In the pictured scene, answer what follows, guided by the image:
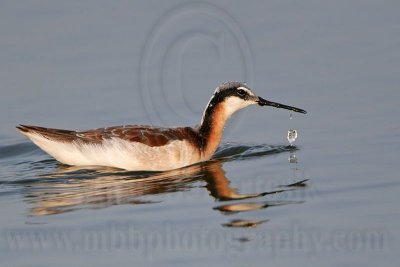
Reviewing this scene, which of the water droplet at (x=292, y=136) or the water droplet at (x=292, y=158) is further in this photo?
the water droplet at (x=292, y=136)

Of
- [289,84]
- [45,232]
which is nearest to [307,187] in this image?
[45,232]

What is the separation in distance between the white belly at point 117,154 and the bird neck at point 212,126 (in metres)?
0.68

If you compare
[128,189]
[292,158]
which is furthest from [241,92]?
[128,189]

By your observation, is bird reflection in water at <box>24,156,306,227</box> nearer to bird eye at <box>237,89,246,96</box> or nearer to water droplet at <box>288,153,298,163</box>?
water droplet at <box>288,153,298,163</box>

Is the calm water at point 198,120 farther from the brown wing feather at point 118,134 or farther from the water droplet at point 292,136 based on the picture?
the brown wing feather at point 118,134

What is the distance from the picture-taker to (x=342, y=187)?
45.7 ft

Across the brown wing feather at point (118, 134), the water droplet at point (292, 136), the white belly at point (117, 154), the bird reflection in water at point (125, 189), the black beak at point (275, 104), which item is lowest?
the bird reflection in water at point (125, 189)

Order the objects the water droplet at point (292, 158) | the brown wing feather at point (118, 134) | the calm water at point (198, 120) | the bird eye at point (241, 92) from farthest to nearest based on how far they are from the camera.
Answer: the bird eye at point (241, 92) → the brown wing feather at point (118, 134) → the water droplet at point (292, 158) → the calm water at point (198, 120)

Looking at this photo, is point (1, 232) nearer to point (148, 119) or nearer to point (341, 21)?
point (148, 119)

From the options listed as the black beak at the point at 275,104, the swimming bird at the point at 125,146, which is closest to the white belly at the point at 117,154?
the swimming bird at the point at 125,146

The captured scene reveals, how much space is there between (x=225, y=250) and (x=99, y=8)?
466 inches

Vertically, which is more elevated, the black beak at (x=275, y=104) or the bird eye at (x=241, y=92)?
the bird eye at (x=241, y=92)

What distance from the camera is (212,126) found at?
16.9 m

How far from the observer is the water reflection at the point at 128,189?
44.5 ft
